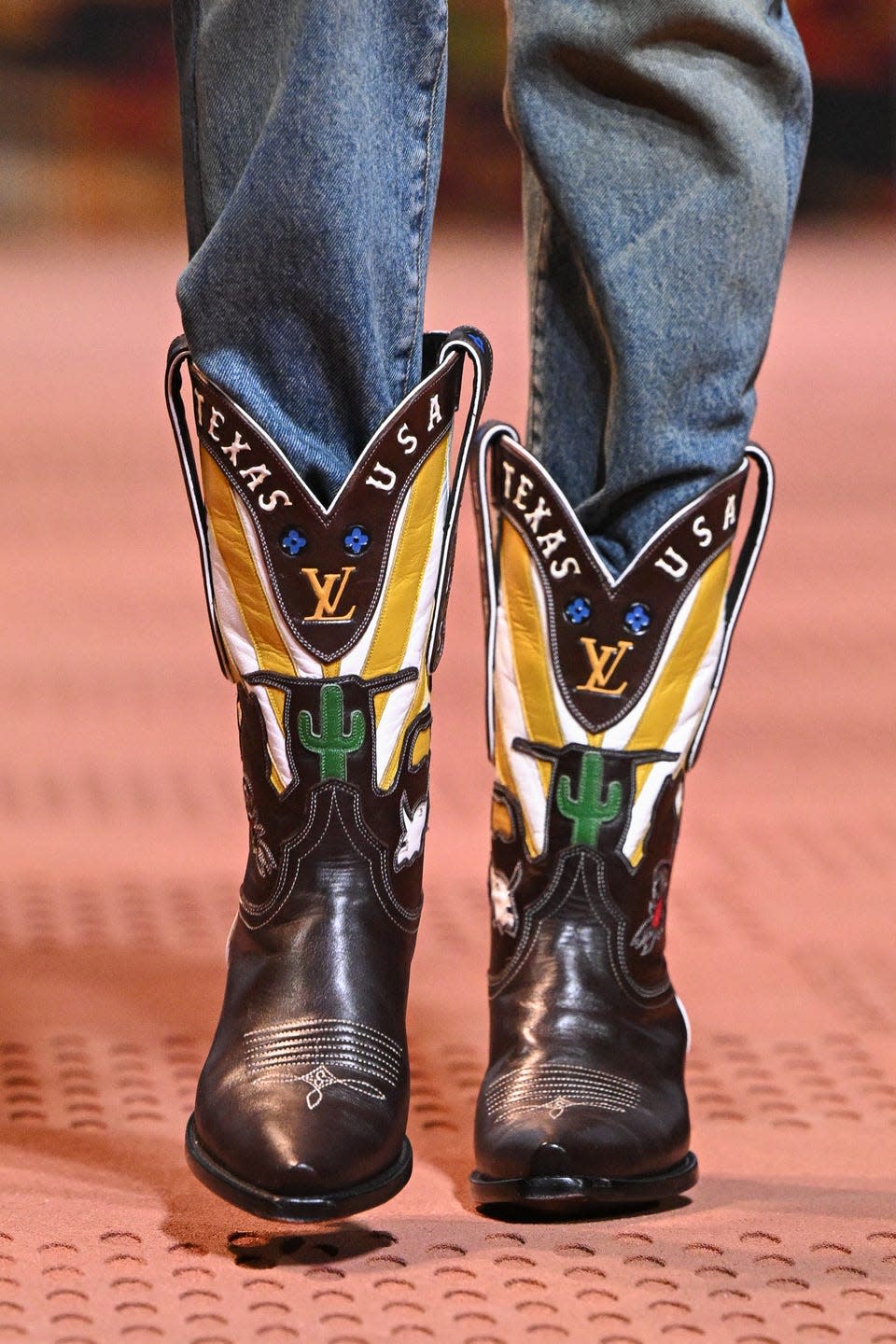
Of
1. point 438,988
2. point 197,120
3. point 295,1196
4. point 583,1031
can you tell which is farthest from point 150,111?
point 295,1196

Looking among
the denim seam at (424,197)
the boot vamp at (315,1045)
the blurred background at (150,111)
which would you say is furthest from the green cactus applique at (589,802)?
the blurred background at (150,111)

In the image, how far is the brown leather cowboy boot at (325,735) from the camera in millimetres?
786

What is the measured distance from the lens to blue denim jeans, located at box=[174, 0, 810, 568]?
756 mm

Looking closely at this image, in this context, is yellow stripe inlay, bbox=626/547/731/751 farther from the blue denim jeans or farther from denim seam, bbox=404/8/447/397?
denim seam, bbox=404/8/447/397

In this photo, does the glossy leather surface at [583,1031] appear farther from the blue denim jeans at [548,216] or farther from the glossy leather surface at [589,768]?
the blue denim jeans at [548,216]

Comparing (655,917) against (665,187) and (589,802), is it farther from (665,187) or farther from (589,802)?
(665,187)

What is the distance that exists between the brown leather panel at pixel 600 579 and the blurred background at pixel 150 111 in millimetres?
5506

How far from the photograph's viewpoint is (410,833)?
0.85 meters

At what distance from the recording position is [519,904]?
2.95 ft

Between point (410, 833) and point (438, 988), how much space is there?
13.2 inches

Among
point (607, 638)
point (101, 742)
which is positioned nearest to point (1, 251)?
point (101, 742)

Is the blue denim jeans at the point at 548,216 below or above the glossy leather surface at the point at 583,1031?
above

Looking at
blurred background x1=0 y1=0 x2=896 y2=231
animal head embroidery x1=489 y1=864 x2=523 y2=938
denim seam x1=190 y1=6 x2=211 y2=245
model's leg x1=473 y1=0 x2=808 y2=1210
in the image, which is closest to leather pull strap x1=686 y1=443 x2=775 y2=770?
model's leg x1=473 y1=0 x2=808 y2=1210

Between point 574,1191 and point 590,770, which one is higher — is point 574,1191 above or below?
below
